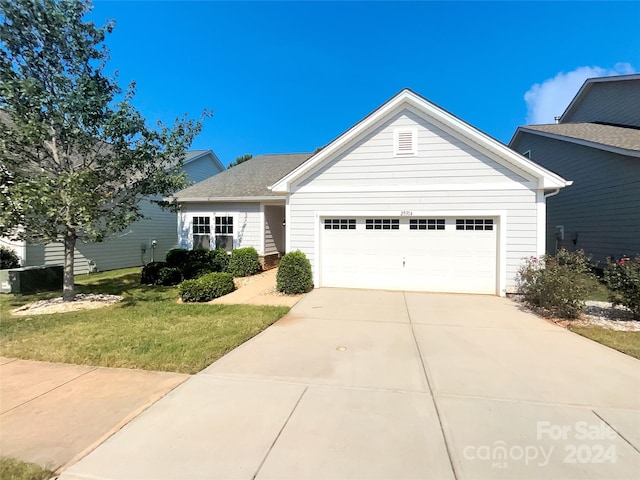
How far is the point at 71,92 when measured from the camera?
7.57 m

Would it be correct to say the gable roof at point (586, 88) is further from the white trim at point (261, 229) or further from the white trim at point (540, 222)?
the white trim at point (261, 229)

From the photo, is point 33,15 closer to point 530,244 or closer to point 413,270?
point 413,270

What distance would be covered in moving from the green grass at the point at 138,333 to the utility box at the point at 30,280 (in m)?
0.99

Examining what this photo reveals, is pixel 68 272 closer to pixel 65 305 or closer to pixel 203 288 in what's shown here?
pixel 65 305

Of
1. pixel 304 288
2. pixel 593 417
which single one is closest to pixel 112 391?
pixel 593 417

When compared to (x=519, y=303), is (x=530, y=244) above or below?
above

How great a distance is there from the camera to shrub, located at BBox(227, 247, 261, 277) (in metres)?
12.3

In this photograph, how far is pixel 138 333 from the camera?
567 cm

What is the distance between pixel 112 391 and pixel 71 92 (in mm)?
7377

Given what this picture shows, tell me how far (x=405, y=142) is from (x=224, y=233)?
8.22 metres

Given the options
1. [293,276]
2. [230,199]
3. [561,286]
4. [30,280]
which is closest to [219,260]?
[230,199]

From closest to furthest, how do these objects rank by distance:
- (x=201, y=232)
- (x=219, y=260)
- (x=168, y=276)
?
(x=168, y=276) → (x=219, y=260) → (x=201, y=232)

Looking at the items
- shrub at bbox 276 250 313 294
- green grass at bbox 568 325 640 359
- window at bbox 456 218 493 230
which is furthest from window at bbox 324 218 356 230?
green grass at bbox 568 325 640 359

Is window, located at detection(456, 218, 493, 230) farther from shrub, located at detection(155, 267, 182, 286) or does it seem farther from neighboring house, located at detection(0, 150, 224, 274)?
neighboring house, located at detection(0, 150, 224, 274)
